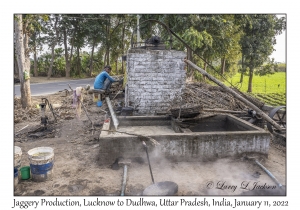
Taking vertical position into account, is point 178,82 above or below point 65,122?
above

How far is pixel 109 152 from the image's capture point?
552 cm

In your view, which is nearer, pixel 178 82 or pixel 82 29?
pixel 178 82

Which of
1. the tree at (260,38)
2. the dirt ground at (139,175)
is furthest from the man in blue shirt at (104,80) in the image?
the tree at (260,38)

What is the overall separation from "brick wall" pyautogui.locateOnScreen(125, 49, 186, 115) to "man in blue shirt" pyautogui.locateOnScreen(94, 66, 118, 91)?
3.25m

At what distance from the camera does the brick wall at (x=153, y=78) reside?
317 inches

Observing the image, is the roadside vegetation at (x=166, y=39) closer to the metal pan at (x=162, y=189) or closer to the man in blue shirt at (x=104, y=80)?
the man in blue shirt at (x=104, y=80)

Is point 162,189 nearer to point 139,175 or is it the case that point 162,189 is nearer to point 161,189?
point 161,189

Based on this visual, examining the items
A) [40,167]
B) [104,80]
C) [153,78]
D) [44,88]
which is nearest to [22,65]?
[104,80]

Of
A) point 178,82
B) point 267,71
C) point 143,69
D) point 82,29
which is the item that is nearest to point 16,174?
point 143,69

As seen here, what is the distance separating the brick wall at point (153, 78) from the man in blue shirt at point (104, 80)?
3.25 metres

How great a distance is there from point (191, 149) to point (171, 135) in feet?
1.96

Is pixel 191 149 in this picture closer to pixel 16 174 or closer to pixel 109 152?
pixel 109 152

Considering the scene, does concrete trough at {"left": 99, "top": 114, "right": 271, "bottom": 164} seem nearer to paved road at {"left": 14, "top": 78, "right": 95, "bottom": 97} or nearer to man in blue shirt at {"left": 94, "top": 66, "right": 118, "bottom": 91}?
man in blue shirt at {"left": 94, "top": 66, "right": 118, "bottom": 91}

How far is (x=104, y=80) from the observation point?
11.5 meters
